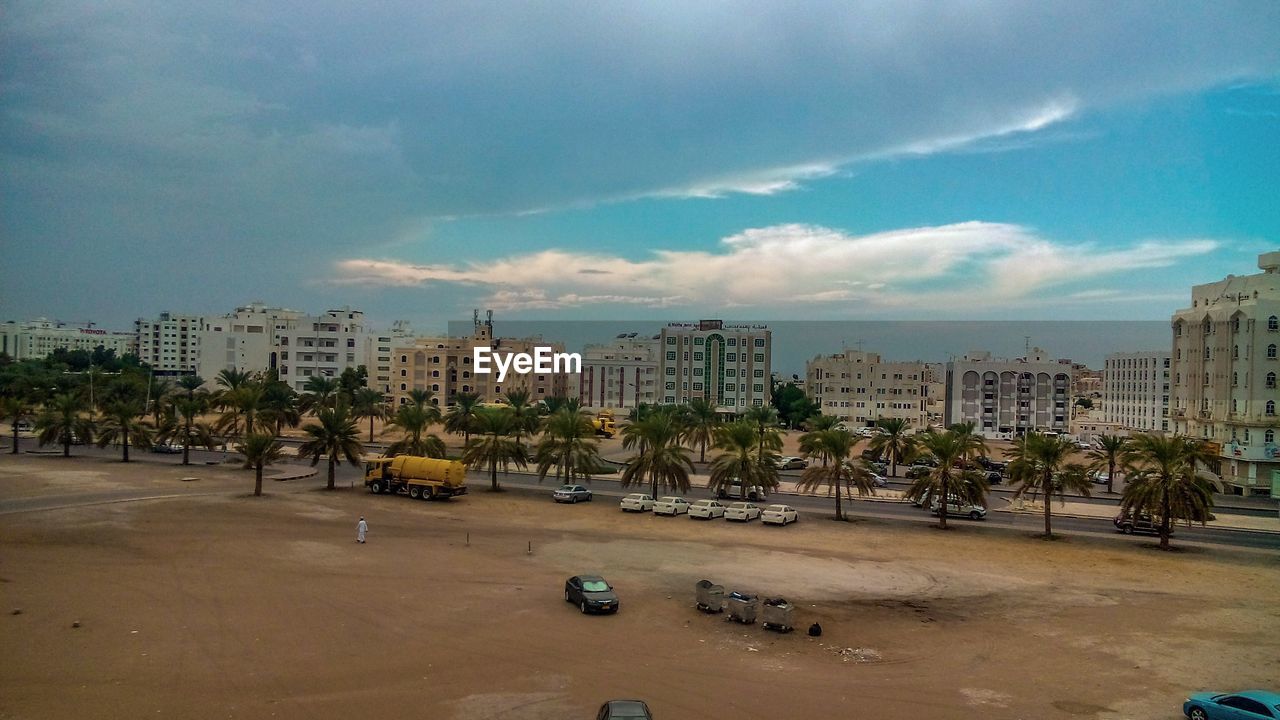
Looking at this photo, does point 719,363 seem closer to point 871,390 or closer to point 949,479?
point 871,390

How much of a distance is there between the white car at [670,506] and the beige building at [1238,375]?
41747 mm

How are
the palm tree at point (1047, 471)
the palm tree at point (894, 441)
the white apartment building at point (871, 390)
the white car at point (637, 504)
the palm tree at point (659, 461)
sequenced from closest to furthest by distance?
the palm tree at point (1047, 471), the white car at point (637, 504), the palm tree at point (659, 461), the palm tree at point (894, 441), the white apartment building at point (871, 390)

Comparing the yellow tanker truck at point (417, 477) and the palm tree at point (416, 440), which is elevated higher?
the palm tree at point (416, 440)

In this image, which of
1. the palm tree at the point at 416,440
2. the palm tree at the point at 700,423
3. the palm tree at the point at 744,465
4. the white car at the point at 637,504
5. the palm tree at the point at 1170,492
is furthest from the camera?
the palm tree at the point at 700,423

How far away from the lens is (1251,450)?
55.9m

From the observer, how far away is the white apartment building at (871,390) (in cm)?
10588

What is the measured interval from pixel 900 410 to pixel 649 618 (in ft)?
298

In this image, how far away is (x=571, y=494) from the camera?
4266 centimetres

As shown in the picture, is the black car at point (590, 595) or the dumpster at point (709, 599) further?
the dumpster at point (709, 599)

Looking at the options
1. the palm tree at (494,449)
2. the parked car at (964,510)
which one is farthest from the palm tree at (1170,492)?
the palm tree at (494,449)

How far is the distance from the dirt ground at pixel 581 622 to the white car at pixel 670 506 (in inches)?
161

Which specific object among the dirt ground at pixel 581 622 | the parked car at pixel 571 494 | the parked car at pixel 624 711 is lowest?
the dirt ground at pixel 581 622

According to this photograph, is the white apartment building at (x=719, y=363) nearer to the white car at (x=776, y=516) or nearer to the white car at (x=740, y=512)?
the white car at (x=740, y=512)

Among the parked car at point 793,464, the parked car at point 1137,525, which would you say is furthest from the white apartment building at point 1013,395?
the parked car at point 1137,525
